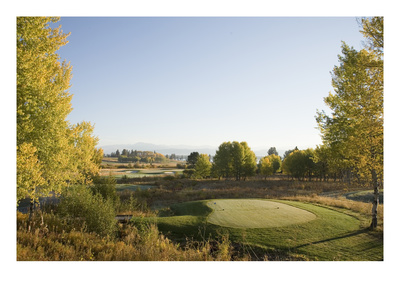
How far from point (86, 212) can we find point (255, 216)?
27.5ft

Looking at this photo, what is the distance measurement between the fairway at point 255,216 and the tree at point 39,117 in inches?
278

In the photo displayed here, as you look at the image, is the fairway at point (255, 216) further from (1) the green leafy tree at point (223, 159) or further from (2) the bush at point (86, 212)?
(1) the green leafy tree at point (223, 159)

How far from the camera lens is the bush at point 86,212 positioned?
824 centimetres

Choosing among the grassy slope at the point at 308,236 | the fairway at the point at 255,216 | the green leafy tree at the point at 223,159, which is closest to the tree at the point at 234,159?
the green leafy tree at the point at 223,159

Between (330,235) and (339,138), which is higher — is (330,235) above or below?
below

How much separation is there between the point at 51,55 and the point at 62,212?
23.2 ft

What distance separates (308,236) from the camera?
26.7 feet

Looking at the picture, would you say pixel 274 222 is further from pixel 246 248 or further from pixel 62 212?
pixel 62 212

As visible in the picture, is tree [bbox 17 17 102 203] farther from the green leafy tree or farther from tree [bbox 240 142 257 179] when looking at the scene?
tree [bbox 240 142 257 179]

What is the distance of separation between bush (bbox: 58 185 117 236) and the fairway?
461 centimetres

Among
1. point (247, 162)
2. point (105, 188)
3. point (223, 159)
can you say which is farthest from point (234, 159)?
point (105, 188)

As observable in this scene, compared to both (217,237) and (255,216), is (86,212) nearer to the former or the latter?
(217,237)
